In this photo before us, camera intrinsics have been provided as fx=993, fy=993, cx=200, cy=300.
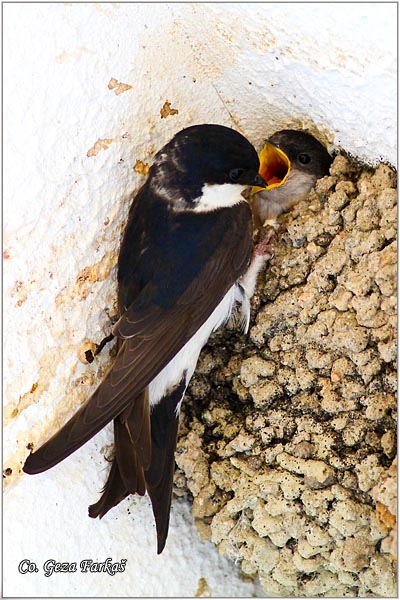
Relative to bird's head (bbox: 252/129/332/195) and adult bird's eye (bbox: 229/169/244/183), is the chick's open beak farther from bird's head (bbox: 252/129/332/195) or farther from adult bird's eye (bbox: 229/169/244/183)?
adult bird's eye (bbox: 229/169/244/183)

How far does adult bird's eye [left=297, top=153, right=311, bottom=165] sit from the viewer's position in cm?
256

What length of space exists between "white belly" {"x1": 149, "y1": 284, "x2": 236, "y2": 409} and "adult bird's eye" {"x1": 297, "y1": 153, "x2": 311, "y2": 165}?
0.41 metres

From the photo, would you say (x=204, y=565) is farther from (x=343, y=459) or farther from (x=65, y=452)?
(x=65, y=452)

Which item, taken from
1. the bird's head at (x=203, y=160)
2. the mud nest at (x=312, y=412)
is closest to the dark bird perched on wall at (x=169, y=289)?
the bird's head at (x=203, y=160)

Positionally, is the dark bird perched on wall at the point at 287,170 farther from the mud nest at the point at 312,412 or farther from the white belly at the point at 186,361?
the white belly at the point at 186,361

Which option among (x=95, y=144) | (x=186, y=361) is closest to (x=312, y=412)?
(x=186, y=361)

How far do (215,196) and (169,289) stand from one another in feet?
1.01

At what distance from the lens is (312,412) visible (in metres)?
2.32

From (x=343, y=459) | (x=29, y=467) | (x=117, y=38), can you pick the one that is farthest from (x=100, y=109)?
(x=343, y=459)

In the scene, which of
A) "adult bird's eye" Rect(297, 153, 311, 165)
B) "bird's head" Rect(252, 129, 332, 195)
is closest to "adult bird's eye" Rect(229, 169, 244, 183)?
"bird's head" Rect(252, 129, 332, 195)

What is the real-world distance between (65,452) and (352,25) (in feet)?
3.35

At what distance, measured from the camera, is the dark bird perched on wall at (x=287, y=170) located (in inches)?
100

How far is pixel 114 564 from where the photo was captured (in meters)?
2.27

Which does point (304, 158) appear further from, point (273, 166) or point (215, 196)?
point (215, 196)
